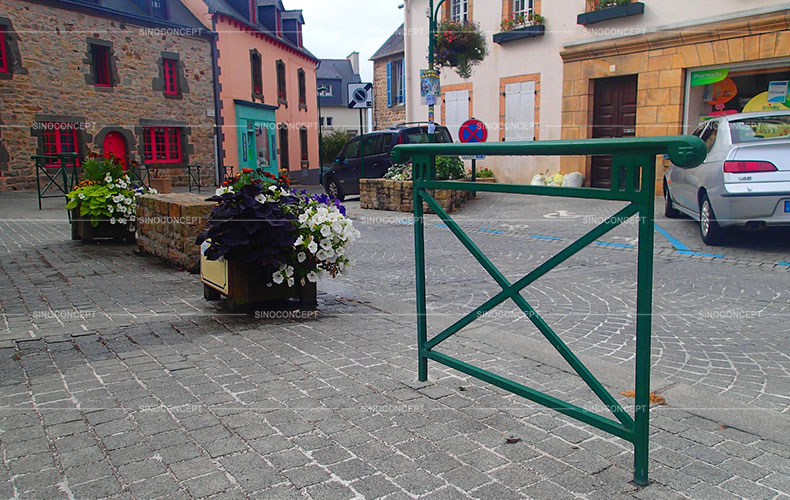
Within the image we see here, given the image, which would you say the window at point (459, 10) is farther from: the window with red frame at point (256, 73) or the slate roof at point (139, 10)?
the window with red frame at point (256, 73)

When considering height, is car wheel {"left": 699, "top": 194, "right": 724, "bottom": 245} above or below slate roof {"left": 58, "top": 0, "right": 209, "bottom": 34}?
below

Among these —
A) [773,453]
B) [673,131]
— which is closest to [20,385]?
[773,453]

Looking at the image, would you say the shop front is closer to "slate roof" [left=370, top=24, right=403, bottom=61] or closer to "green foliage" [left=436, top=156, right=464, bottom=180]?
"green foliage" [left=436, top=156, right=464, bottom=180]

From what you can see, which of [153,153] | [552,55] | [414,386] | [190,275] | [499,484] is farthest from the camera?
[153,153]

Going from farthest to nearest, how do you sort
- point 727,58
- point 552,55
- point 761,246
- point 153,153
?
1. point 153,153
2. point 552,55
3. point 727,58
4. point 761,246

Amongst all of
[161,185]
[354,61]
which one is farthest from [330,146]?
[161,185]

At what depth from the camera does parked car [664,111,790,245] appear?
283 inches

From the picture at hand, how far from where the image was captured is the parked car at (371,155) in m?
15.9

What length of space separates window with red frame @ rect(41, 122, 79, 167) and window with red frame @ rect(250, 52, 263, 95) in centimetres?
1026

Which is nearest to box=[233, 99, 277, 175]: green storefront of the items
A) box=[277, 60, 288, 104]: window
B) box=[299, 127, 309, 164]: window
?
box=[277, 60, 288, 104]: window

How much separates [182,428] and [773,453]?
255cm

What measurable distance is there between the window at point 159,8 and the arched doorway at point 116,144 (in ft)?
17.0

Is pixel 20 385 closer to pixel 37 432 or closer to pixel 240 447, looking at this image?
pixel 37 432

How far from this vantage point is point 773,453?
2541mm
